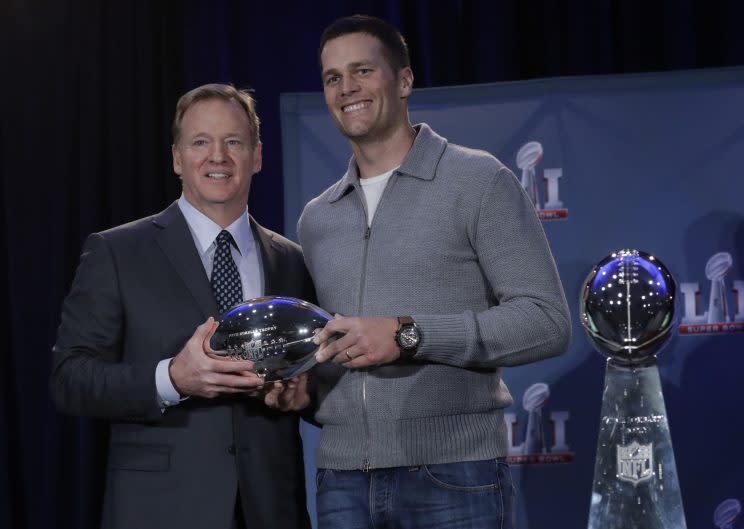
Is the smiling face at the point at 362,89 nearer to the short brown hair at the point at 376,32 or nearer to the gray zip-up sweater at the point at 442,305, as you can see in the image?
the short brown hair at the point at 376,32

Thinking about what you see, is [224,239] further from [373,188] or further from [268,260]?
[373,188]

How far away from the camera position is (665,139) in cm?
340

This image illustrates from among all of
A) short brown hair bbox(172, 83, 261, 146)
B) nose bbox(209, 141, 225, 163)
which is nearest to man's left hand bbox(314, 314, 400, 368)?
nose bbox(209, 141, 225, 163)

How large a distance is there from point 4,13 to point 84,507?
2.25m

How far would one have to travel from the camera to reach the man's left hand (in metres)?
1.94

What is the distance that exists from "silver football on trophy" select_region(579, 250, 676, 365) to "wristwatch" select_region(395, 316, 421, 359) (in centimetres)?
72

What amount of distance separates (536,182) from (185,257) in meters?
1.47

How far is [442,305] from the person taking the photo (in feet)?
7.14

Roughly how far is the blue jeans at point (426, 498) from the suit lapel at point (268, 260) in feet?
1.91

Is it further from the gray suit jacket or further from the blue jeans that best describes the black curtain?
the blue jeans

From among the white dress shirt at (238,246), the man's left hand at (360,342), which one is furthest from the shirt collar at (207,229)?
the man's left hand at (360,342)

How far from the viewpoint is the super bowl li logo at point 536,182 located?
3449mm

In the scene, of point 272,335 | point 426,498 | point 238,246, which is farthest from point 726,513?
point 272,335

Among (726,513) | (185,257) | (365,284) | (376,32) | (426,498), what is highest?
(376,32)
